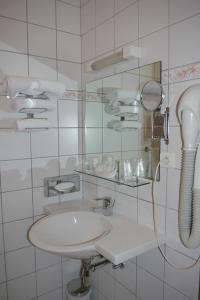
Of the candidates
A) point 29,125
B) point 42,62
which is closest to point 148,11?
point 42,62

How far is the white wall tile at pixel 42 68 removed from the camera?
152cm

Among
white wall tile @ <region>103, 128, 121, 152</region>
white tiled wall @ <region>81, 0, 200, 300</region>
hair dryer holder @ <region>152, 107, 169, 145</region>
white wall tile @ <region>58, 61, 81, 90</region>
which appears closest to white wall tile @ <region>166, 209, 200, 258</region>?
white tiled wall @ <region>81, 0, 200, 300</region>

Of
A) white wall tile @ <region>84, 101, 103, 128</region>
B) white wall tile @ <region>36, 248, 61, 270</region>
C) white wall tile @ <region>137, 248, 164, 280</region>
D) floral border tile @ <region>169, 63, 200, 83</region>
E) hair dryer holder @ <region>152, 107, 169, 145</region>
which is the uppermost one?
floral border tile @ <region>169, 63, 200, 83</region>

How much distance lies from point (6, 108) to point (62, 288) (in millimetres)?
1378

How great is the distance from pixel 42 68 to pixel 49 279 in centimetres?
150

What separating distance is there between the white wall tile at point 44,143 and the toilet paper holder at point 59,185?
18 centimetres

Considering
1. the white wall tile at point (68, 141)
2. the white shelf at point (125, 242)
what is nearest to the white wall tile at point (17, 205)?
the white wall tile at point (68, 141)

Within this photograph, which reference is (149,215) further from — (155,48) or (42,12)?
(42,12)

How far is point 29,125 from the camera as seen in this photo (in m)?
1.33

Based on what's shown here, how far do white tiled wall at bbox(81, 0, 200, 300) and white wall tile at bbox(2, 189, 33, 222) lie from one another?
530 mm

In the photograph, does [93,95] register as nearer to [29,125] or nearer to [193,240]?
[29,125]

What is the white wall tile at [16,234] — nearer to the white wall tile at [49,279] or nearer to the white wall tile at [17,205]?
the white wall tile at [17,205]

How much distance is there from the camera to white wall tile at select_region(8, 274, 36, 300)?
1543 millimetres

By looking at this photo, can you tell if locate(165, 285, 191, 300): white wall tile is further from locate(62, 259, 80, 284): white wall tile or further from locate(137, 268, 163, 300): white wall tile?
locate(62, 259, 80, 284): white wall tile
